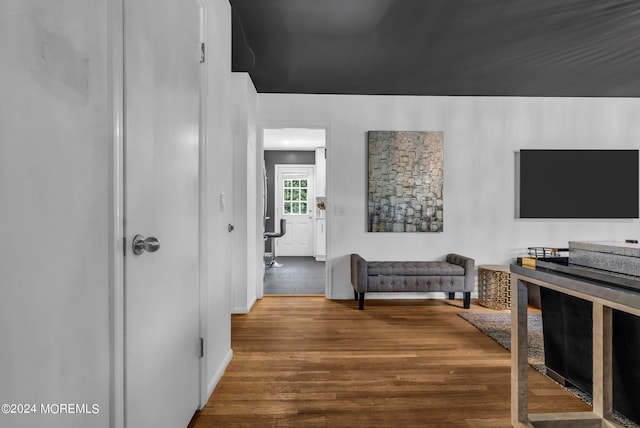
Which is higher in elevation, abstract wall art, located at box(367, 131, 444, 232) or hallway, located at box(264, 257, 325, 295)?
abstract wall art, located at box(367, 131, 444, 232)

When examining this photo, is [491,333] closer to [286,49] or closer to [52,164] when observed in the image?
[286,49]

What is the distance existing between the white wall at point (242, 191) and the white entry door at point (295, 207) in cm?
429

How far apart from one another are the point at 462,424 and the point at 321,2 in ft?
8.66

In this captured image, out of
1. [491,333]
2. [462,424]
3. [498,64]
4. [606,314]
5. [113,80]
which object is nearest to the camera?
[113,80]

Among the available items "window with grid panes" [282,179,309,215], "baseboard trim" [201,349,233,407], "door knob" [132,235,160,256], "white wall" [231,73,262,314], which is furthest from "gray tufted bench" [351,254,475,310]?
"window with grid panes" [282,179,309,215]

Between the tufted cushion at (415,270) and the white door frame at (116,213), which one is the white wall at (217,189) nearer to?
the white door frame at (116,213)

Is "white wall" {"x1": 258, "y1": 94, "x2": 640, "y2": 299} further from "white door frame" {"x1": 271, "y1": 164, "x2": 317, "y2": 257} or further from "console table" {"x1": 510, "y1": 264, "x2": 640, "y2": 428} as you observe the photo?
"white door frame" {"x1": 271, "y1": 164, "x2": 317, "y2": 257}

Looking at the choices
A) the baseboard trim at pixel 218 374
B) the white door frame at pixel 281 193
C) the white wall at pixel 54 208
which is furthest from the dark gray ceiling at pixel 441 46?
the white door frame at pixel 281 193

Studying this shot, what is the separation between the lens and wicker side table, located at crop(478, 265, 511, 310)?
3783 mm

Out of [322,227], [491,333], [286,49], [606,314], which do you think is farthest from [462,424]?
[322,227]

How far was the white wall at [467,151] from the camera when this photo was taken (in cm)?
434

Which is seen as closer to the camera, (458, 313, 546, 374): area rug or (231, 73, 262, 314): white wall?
(458, 313, 546, 374): area rug

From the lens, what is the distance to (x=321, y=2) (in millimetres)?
2434

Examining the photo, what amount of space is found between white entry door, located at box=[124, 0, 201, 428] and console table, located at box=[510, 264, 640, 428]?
1409 millimetres
